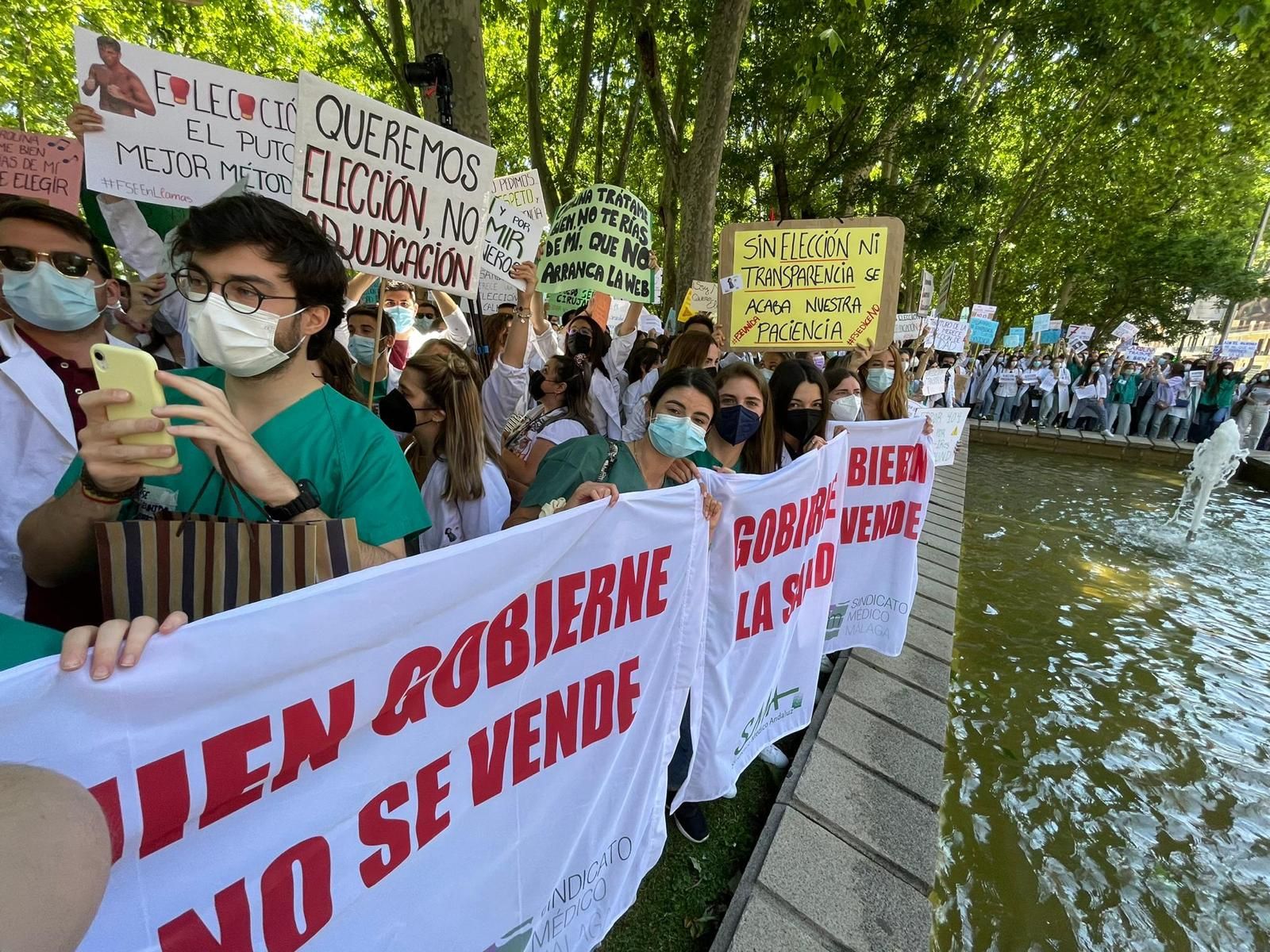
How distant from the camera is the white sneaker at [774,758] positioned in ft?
9.33

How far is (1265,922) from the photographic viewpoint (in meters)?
2.42

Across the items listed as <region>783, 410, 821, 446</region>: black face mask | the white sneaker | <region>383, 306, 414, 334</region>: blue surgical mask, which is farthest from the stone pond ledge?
<region>383, 306, 414, 334</region>: blue surgical mask

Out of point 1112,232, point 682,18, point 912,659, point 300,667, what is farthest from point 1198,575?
point 1112,232

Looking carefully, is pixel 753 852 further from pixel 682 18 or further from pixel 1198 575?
pixel 682 18

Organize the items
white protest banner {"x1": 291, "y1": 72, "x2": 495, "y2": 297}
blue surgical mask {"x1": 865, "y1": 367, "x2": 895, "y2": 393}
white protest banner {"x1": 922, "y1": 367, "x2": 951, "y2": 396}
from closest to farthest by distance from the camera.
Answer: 1. white protest banner {"x1": 291, "y1": 72, "x2": 495, "y2": 297}
2. blue surgical mask {"x1": 865, "y1": 367, "x2": 895, "y2": 393}
3. white protest banner {"x1": 922, "y1": 367, "x2": 951, "y2": 396}

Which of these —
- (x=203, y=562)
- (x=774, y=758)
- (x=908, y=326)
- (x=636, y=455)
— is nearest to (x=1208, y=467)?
(x=908, y=326)

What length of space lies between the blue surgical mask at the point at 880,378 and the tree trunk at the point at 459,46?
313 centimetres

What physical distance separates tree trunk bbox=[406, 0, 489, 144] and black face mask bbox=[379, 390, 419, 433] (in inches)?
81.8

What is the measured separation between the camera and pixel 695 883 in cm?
227

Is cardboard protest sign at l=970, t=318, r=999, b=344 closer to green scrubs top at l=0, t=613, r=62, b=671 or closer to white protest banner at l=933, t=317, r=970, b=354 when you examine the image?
white protest banner at l=933, t=317, r=970, b=354

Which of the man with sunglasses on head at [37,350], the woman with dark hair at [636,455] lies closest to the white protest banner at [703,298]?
the woman with dark hair at [636,455]

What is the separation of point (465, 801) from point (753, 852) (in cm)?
143

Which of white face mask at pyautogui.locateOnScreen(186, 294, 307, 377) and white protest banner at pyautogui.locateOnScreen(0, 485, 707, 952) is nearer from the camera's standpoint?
white protest banner at pyautogui.locateOnScreen(0, 485, 707, 952)

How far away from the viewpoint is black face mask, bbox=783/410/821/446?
3.18 metres
